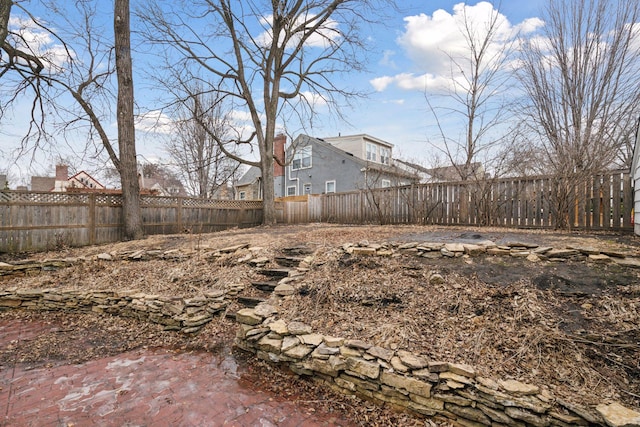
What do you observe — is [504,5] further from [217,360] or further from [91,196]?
[91,196]

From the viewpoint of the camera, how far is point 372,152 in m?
21.8

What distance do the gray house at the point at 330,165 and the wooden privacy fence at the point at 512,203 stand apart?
7372mm

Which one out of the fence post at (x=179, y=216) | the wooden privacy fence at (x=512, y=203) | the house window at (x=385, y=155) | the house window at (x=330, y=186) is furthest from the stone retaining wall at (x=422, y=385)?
the house window at (x=385, y=155)

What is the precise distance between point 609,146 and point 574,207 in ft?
14.3

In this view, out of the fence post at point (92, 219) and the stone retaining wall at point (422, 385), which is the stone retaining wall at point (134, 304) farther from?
the fence post at point (92, 219)

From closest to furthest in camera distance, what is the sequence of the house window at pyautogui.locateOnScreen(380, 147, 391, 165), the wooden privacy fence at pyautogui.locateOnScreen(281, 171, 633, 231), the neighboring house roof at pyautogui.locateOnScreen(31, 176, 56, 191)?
the wooden privacy fence at pyautogui.locateOnScreen(281, 171, 633, 231), the house window at pyautogui.locateOnScreen(380, 147, 391, 165), the neighboring house roof at pyautogui.locateOnScreen(31, 176, 56, 191)

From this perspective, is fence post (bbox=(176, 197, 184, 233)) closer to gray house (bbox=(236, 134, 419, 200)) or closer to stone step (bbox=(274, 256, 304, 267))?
stone step (bbox=(274, 256, 304, 267))

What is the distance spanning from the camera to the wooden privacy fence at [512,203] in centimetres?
600

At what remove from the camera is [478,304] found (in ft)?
10.7

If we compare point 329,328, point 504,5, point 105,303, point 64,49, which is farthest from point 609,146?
point 64,49

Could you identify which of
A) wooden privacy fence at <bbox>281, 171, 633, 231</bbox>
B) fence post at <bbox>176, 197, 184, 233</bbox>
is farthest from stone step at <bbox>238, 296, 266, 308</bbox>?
fence post at <bbox>176, 197, 184, 233</bbox>

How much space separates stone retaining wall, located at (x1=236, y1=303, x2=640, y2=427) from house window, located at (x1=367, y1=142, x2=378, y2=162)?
19186 mm

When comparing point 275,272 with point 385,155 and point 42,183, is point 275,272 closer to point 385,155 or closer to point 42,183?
point 385,155

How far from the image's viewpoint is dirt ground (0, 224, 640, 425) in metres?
2.41
